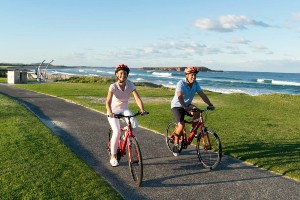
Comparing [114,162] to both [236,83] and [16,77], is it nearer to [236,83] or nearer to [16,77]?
[16,77]

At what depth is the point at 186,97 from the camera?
838 centimetres

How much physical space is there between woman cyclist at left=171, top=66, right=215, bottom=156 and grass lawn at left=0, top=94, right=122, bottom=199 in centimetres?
234

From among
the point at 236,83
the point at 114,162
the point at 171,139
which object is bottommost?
the point at 236,83

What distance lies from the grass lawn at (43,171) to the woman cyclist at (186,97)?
2.34 metres

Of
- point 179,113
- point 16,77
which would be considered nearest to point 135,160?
point 179,113

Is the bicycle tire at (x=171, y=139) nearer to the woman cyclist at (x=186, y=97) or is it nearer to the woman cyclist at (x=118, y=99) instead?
the woman cyclist at (x=186, y=97)

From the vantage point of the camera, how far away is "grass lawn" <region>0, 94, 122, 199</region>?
5965 mm

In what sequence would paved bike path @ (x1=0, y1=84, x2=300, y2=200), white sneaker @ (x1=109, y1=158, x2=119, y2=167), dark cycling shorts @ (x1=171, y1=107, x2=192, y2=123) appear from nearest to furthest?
paved bike path @ (x1=0, y1=84, x2=300, y2=200) → white sneaker @ (x1=109, y1=158, x2=119, y2=167) → dark cycling shorts @ (x1=171, y1=107, x2=192, y2=123)

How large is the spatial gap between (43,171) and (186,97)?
3.52 meters

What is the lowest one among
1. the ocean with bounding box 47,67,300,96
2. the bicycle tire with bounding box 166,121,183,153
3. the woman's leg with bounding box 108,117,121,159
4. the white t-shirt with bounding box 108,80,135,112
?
the ocean with bounding box 47,67,300,96

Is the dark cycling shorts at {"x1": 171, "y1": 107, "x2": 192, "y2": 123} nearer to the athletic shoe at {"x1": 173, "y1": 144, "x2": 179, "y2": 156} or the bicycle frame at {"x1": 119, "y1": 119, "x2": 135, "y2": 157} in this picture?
the athletic shoe at {"x1": 173, "y1": 144, "x2": 179, "y2": 156}

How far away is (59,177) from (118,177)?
3.69 ft

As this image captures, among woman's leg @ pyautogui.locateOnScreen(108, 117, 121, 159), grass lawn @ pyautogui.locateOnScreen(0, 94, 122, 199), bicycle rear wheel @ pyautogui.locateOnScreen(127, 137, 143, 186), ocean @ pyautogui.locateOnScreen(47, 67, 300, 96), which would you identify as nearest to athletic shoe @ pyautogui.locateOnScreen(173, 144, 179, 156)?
woman's leg @ pyautogui.locateOnScreen(108, 117, 121, 159)

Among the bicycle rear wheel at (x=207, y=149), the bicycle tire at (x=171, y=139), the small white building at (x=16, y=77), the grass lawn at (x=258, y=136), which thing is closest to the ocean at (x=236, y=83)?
the small white building at (x=16, y=77)
